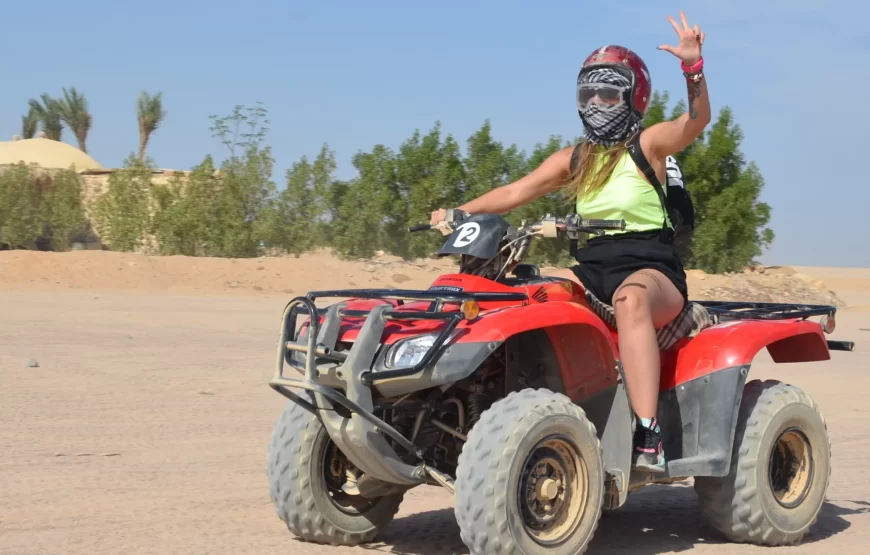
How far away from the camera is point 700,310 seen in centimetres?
635

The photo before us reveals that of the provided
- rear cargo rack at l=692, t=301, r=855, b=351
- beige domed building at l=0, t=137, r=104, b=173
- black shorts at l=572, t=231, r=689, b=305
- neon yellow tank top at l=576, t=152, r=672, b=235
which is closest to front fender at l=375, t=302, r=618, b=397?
black shorts at l=572, t=231, r=689, b=305

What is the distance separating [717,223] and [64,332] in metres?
23.1

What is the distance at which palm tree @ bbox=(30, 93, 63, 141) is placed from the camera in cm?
7562

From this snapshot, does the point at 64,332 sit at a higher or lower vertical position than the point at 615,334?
lower

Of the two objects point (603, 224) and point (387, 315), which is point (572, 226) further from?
point (387, 315)

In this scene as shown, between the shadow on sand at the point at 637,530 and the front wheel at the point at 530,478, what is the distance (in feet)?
2.15

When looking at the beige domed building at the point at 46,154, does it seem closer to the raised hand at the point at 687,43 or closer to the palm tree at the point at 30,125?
the palm tree at the point at 30,125

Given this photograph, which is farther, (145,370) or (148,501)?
(145,370)

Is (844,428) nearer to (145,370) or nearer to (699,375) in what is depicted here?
(699,375)

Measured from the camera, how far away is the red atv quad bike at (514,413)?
513 centimetres

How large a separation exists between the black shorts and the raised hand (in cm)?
89

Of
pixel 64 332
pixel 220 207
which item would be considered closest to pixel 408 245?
pixel 220 207

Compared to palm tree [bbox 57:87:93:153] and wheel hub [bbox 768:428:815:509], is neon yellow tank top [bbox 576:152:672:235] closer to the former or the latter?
wheel hub [bbox 768:428:815:509]

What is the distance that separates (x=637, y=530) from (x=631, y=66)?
8.44 ft
